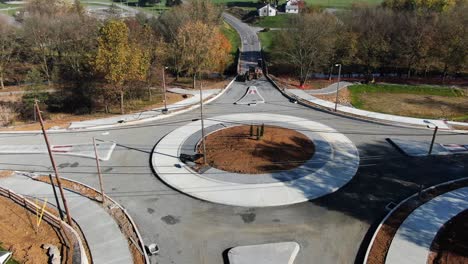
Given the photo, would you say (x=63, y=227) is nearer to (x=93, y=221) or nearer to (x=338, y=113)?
(x=93, y=221)

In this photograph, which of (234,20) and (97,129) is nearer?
(97,129)

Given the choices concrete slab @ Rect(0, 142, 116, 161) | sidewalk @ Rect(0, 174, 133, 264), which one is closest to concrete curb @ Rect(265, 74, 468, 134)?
concrete slab @ Rect(0, 142, 116, 161)

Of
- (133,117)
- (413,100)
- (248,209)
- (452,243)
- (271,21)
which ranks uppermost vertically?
(271,21)

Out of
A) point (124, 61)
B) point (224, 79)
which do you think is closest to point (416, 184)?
point (124, 61)

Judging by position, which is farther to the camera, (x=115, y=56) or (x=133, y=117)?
(x=133, y=117)

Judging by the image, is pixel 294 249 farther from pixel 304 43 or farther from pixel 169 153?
pixel 304 43

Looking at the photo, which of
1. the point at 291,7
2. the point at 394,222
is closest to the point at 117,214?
the point at 394,222
